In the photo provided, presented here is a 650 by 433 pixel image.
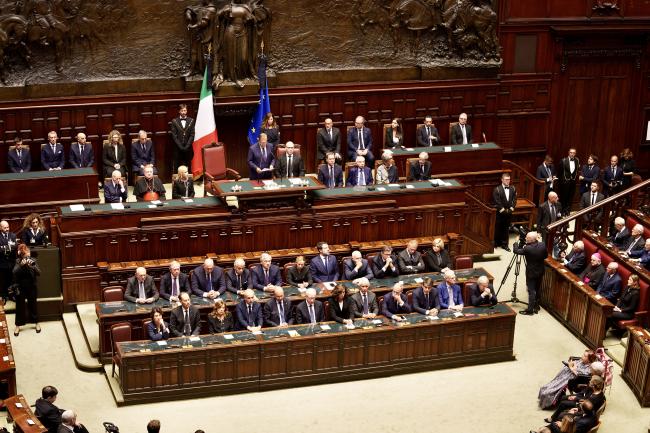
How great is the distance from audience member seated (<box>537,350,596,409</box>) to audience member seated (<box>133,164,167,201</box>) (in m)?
6.53

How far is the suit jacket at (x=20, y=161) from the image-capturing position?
1850 cm

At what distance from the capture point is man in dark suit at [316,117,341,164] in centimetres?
2002

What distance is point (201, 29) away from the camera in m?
19.7

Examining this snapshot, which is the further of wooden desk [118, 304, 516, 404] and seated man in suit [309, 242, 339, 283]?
seated man in suit [309, 242, 339, 283]

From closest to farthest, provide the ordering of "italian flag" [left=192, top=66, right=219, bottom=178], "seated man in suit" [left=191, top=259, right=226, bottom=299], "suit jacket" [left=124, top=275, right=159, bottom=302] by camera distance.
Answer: "suit jacket" [left=124, top=275, right=159, bottom=302] < "seated man in suit" [left=191, top=259, right=226, bottom=299] < "italian flag" [left=192, top=66, right=219, bottom=178]

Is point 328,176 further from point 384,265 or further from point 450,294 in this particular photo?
point 450,294

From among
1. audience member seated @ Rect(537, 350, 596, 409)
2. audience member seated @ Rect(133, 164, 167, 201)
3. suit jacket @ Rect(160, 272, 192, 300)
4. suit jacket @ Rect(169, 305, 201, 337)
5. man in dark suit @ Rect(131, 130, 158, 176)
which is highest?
man in dark suit @ Rect(131, 130, 158, 176)

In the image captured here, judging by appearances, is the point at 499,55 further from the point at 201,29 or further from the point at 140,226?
the point at 140,226

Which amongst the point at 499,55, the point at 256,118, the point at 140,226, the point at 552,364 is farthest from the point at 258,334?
the point at 499,55

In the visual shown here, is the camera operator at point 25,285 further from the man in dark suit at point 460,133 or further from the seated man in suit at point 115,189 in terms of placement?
the man in dark suit at point 460,133

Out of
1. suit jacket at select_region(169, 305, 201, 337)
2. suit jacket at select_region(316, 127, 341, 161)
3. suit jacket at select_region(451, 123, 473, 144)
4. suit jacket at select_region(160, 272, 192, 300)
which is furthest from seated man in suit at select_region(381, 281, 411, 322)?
suit jacket at select_region(451, 123, 473, 144)

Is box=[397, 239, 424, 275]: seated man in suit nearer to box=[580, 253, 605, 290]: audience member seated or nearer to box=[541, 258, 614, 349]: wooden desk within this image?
box=[541, 258, 614, 349]: wooden desk

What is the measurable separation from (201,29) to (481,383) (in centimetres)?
790

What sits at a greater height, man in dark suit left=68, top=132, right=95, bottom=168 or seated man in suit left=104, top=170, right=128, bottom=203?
man in dark suit left=68, top=132, right=95, bottom=168
